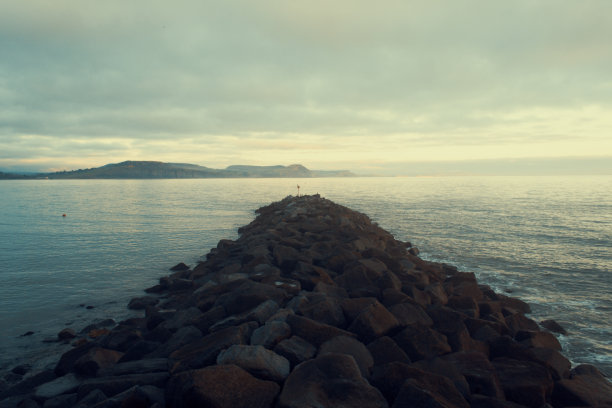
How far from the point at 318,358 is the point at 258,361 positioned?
0.89 meters

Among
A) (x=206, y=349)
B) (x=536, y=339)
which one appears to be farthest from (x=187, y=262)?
(x=536, y=339)

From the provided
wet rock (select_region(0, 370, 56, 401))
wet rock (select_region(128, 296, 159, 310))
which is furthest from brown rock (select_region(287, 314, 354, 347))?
wet rock (select_region(128, 296, 159, 310))

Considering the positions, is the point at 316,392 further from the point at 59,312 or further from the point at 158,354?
the point at 59,312

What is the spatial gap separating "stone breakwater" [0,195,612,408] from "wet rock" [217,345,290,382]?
0.02 meters

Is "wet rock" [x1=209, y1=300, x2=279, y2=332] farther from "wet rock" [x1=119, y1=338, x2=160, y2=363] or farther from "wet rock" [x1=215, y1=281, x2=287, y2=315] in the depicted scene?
"wet rock" [x1=119, y1=338, x2=160, y2=363]

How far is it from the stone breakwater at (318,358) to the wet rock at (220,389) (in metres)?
0.01

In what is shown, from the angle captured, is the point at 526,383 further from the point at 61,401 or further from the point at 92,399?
the point at 61,401

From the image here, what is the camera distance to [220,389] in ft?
14.4

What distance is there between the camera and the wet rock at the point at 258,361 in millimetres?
4902

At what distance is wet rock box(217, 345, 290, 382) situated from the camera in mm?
4902

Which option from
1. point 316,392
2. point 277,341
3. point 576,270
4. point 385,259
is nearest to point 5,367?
point 277,341

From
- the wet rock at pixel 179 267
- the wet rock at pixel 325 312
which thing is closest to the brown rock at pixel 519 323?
the wet rock at pixel 325 312

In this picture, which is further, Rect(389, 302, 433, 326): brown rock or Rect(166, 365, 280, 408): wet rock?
Rect(389, 302, 433, 326): brown rock

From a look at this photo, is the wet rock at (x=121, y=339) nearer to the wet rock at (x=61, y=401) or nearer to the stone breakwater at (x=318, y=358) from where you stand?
the stone breakwater at (x=318, y=358)
